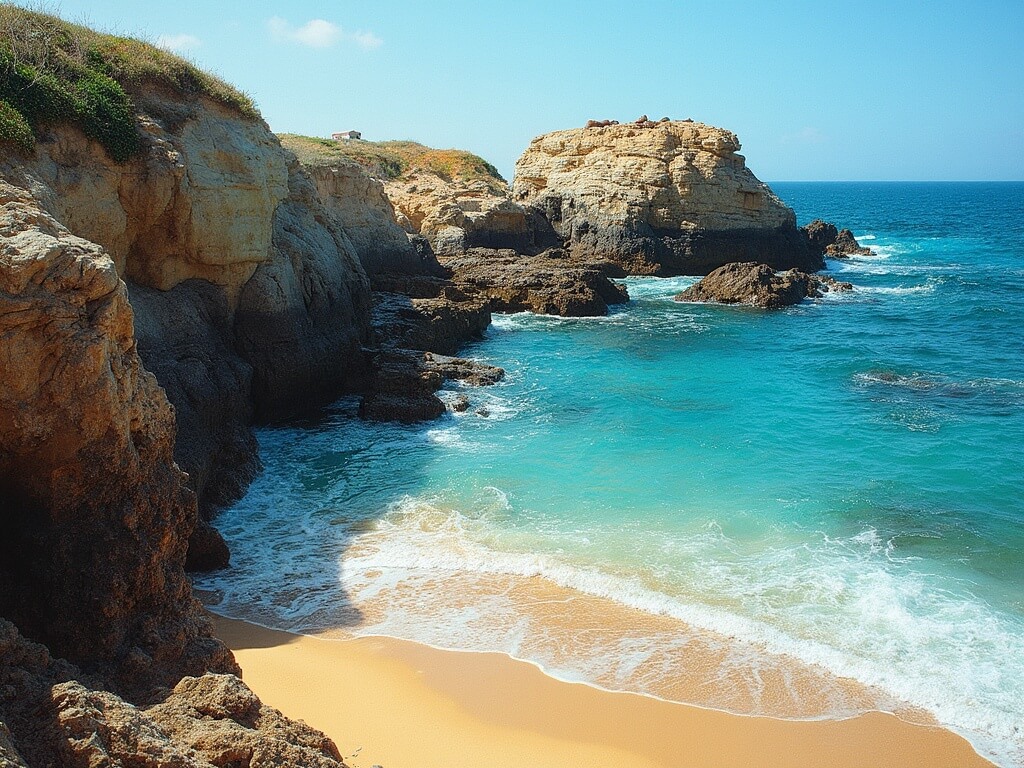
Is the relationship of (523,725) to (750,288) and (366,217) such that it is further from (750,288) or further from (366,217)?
(750,288)

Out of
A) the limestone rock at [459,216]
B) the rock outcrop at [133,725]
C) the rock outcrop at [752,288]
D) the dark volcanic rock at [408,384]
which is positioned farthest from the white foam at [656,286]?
the rock outcrop at [133,725]

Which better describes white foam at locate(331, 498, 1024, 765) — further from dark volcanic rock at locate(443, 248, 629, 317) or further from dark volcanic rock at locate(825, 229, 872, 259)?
dark volcanic rock at locate(825, 229, 872, 259)

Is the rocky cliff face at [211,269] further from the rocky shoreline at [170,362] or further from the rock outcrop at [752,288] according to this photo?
the rock outcrop at [752,288]

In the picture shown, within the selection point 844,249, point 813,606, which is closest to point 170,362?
point 813,606

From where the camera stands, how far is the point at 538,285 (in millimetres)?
31703

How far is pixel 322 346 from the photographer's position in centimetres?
1877

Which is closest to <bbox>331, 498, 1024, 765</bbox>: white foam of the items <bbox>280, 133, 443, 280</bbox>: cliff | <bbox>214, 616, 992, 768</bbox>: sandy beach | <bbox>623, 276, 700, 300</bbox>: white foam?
<bbox>214, 616, 992, 768</bbox>: sandy beach

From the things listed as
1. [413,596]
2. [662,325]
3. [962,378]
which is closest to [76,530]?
[413,596]

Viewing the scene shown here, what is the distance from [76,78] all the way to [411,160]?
3719 centimetres

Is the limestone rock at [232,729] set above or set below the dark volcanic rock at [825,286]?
below

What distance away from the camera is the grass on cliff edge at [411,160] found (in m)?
43.5

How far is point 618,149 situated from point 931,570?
3446 cm

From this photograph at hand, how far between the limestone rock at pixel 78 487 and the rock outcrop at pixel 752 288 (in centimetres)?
2848

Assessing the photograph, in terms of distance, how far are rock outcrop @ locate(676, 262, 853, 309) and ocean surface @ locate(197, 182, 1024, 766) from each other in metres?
9.32
